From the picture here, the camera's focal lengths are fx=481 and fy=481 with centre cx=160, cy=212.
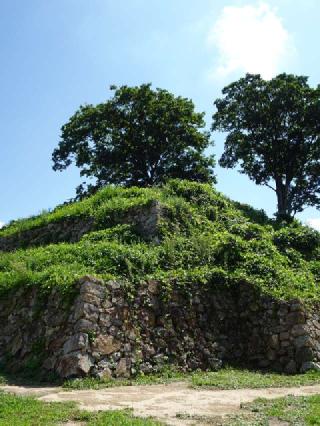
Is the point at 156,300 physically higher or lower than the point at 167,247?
lower

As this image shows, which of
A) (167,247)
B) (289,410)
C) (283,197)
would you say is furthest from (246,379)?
(283,197)

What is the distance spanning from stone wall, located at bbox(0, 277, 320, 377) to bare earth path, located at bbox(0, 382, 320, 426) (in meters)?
1.21

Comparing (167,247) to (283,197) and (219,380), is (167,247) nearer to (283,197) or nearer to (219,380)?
(219,380)

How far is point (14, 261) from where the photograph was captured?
15.1 metres

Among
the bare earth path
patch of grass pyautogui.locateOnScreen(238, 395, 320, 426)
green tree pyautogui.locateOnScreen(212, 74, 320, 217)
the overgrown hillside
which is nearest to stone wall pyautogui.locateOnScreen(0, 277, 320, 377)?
the overgrown hillside

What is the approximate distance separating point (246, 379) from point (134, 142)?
82.4ft

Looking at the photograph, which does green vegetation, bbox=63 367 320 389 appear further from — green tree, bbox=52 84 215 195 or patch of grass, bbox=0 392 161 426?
green tree, bbox=52 84 215 195

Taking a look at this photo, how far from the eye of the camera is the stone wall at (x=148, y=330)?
10977mm

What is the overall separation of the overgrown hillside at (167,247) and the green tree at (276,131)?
1135 cm

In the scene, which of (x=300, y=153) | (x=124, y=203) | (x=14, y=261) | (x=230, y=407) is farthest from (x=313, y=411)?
(x=300, y=153)

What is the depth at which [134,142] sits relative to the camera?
112 feet

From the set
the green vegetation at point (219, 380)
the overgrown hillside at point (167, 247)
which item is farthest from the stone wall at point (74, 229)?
the green vegetation at point (219, 380)

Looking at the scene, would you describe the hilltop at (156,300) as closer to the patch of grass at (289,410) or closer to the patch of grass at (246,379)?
the patch of grass at (246,379)

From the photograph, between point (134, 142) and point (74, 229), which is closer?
point (74, 229)
